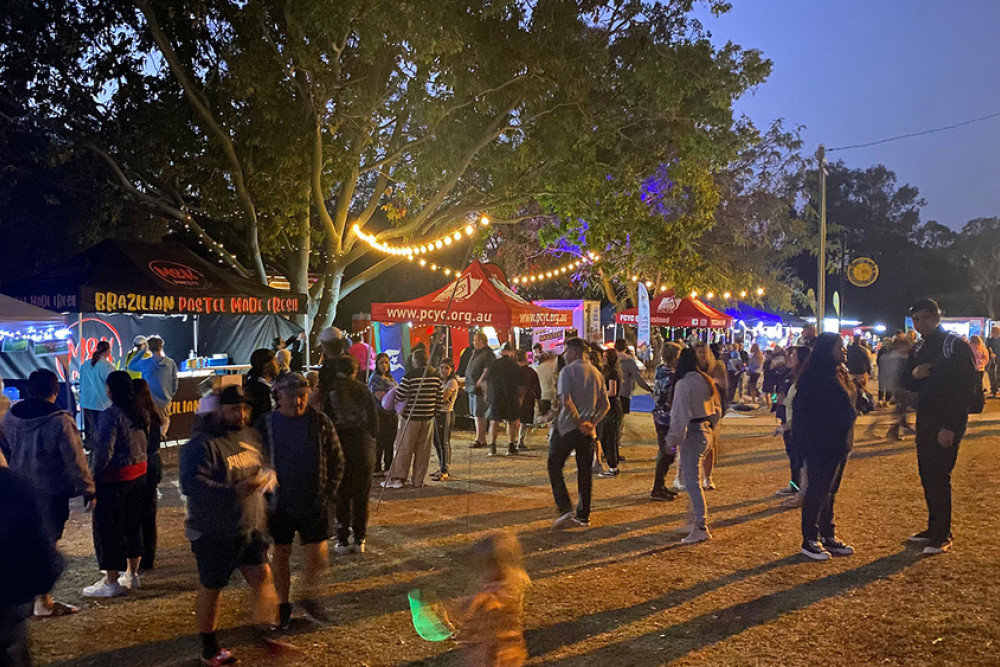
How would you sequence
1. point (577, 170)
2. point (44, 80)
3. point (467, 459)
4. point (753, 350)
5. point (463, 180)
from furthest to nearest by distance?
point (753, 350) → point (463, 180) → point (577, 170) → point (44, 80) → point (467, 459)

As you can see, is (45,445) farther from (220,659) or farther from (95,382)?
(95,382)

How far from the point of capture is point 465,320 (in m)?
14.0

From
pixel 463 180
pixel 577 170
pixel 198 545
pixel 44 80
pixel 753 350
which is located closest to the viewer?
pixel 198 545

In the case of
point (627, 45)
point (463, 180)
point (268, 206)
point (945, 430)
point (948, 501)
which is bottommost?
point (948, 501)

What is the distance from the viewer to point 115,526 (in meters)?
6.07

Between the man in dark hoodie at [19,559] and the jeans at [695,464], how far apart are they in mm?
5556

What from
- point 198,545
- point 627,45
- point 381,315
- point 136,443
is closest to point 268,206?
point 381,315

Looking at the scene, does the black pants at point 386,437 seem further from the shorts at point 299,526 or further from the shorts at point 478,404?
the shorts at point 299,526

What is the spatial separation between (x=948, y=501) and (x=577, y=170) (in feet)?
39.6

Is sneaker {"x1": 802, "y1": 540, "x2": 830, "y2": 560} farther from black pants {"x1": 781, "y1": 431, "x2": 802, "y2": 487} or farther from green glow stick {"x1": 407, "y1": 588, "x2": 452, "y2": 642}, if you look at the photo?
green glow stick {"x1": 407, "y1": 588, "x2": 452, "y2": 642}

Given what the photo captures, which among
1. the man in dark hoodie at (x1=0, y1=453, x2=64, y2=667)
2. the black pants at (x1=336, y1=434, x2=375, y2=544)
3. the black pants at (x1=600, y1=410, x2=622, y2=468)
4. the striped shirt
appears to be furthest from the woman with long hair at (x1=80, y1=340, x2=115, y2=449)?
the man in dark hoodie at (x1=0, y1=453, x2=64, y2=667)

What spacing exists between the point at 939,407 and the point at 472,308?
8395mm

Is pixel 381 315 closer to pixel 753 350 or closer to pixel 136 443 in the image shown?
pixel 136 443

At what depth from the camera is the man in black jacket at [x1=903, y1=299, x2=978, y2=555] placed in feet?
22.2
